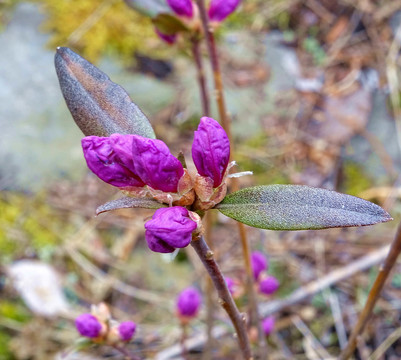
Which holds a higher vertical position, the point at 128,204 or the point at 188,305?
the point at 128,204

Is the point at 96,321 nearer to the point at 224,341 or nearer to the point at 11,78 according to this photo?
the point at 224,341

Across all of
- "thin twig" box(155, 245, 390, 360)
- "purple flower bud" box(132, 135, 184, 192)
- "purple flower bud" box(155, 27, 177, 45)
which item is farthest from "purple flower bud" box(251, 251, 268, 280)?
"purple flower bud" box(132, 135, 184, 192)

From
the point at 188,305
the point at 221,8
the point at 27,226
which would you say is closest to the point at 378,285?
the point at 188,305

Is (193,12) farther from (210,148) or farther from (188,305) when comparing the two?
(188,305)

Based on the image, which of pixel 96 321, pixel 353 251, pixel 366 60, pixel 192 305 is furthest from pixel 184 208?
pixel 366 60

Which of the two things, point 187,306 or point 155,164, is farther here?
point 187,306

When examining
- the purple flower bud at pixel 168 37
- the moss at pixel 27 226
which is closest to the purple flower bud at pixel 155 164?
the purple flower bud at pixel 168 37

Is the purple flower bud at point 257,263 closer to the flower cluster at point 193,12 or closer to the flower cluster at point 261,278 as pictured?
the flower cluster at point 261,278
